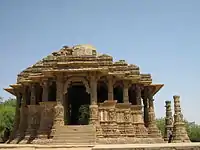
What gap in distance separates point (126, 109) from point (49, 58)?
6298 mm

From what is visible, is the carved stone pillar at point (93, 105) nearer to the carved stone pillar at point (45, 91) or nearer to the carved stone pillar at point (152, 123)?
the carved stone pillar at point (45, 91)

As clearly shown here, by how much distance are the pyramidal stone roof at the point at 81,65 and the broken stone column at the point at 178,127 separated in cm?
262

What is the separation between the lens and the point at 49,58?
1764cm

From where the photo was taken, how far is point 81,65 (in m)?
15.9

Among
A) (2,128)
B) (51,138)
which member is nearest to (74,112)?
(51,138)

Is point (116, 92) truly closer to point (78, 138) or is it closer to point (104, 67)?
point (104, 67)

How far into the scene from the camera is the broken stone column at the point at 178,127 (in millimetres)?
18156

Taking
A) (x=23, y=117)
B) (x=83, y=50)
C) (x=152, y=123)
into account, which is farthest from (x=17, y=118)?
(x=152, y=123)

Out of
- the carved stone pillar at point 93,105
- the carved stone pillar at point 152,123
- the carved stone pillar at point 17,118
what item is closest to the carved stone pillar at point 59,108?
the carved stone pillar at point 93,105

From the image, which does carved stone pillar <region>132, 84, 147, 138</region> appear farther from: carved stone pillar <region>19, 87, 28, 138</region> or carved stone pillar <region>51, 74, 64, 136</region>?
carved stone pillar <region>19, 87, 28, 138</region>

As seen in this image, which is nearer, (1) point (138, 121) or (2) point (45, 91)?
(2) point (45, 91)

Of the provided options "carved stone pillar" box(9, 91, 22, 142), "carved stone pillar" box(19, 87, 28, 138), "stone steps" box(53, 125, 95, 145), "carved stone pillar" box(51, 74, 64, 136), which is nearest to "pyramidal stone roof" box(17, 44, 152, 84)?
"carved stone pillar" box(51, 74, 64, 136)

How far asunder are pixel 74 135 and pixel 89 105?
Result: 2.74 metres

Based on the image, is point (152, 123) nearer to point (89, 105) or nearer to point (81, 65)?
point (89, 105)
